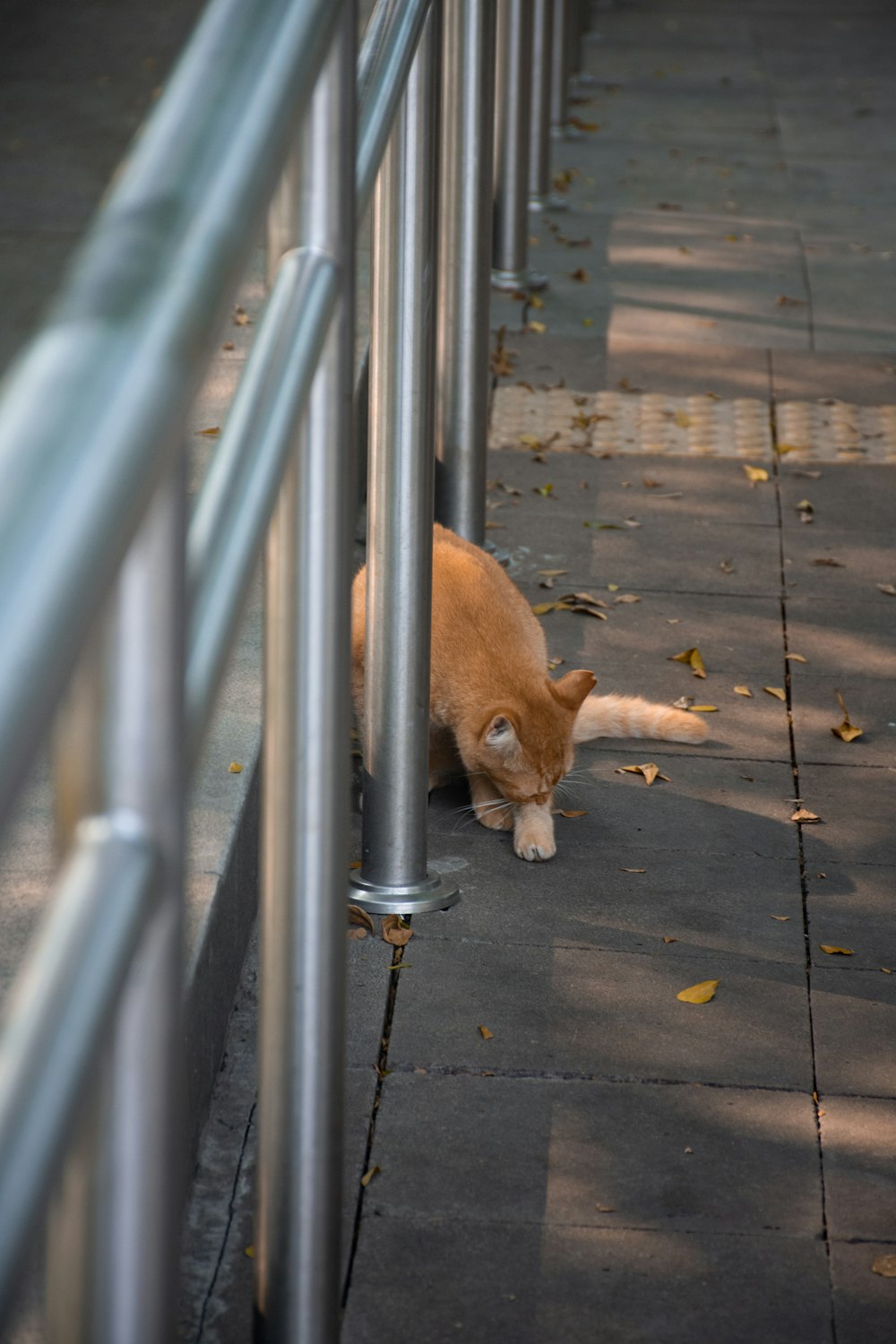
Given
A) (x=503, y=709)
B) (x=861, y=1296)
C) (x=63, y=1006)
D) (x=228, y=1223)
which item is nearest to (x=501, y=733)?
(x=503, y=709)

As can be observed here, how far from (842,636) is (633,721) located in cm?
88

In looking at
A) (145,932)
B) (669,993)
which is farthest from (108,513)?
(669,993)

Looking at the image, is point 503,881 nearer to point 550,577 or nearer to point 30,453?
point 550,577

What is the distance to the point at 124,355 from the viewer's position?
79 cm

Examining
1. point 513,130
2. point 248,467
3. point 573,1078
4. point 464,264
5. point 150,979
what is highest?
point 248,467

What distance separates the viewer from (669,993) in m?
2.90

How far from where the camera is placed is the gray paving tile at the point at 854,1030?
267 centimetres

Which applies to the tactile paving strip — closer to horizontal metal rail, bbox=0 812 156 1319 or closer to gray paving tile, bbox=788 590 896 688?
gray paving tile, bbox=788 590 896 688

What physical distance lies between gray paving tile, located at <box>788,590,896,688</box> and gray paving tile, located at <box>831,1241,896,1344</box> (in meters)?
2.01

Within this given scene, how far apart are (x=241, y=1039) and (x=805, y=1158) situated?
94 centimetres

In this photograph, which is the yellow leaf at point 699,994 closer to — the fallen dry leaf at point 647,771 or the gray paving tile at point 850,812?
the gray paving tile at point 850,812

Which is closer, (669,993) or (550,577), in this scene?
(669,993)

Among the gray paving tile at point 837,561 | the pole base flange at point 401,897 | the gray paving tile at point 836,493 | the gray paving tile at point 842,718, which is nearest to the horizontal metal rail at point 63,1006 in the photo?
the pole base flange at point 401,897

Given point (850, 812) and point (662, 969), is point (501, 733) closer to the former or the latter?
point (662, 969)
